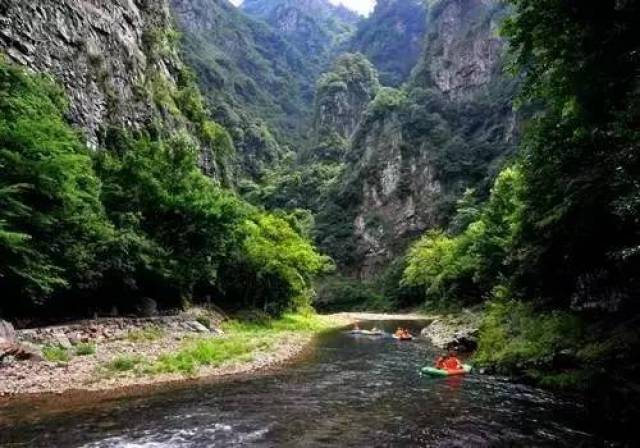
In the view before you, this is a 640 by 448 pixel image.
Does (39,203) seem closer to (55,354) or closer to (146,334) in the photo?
(55,354)

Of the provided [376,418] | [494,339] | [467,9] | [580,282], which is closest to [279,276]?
[494,339]

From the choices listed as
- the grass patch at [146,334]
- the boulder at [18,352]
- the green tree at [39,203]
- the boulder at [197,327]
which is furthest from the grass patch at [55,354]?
the boulder at [197,327]

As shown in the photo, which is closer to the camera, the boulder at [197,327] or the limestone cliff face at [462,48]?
the boulder at [197,327]

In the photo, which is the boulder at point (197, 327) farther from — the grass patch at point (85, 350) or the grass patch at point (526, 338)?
the grass patch at point (526, 338)

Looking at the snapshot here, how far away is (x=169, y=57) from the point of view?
193ft

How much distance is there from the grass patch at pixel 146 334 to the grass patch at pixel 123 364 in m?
5.45

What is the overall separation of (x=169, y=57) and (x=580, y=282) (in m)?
50.8

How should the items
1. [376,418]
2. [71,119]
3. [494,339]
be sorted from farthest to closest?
[71,119] → [494,339] → [376,418]

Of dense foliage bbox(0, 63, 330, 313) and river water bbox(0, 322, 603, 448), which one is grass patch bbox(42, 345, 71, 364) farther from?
river water bbox(0, 322, 603, 448)

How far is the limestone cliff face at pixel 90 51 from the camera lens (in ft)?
112

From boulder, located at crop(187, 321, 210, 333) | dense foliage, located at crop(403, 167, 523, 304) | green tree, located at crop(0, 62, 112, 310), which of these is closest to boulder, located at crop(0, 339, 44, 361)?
green tree, located at crop(0, 62, 112, 310)

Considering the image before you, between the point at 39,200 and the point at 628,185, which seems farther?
the point at 39,200

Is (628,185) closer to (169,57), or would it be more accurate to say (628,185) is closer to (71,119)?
(71,119)

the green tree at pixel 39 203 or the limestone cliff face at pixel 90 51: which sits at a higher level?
the limestone cliff face at pixel 90 51
